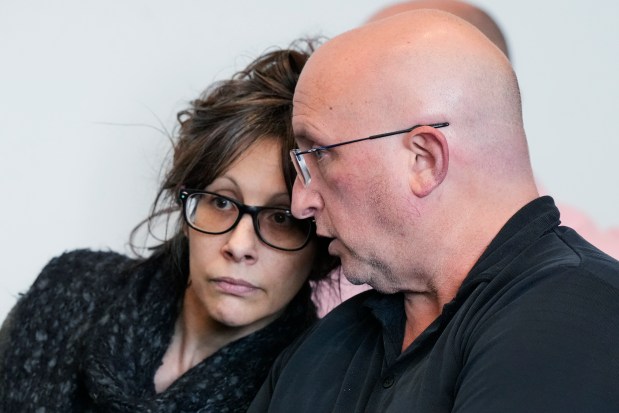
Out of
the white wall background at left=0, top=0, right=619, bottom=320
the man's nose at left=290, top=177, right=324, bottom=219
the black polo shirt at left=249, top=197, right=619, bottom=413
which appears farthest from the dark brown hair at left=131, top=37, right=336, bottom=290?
the white wall background at left=0, top=0, right=619, bottom=320

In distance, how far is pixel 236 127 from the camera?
1832 millimetres

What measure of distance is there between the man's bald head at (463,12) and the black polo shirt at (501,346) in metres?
0.88

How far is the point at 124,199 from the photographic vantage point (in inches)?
98.1

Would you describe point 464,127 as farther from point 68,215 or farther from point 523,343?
point 68,215

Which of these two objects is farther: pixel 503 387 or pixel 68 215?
pixel 68 215

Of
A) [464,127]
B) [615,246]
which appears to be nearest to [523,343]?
[464,127]

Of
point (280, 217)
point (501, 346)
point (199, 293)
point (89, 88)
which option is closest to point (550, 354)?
point (501, 346)

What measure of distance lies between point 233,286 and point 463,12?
2.91ft

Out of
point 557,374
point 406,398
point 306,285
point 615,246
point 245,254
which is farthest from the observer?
point 615,246

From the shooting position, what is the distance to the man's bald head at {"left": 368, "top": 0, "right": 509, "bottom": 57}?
2.26m

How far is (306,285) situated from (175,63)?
0.77 metres

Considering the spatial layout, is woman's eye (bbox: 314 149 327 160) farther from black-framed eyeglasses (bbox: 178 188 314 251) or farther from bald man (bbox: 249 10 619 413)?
black-framed eyeglasses (bbox: 178 188 314 251)

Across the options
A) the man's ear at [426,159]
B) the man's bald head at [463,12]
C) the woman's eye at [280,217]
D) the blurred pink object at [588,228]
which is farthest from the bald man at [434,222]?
the blurred pink object at [588,228]

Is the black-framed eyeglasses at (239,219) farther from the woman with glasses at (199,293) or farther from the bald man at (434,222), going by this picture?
the bald man at (434,222)
